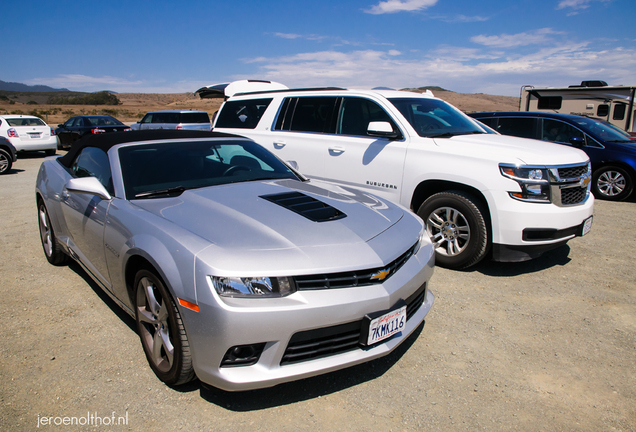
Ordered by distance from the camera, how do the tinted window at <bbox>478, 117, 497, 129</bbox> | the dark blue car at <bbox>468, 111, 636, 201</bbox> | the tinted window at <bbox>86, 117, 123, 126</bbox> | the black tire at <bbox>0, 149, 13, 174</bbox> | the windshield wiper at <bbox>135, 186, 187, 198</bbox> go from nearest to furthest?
1. the windshield wiper at <bbox>135, 186, 187, 198</bbox>
2. the dark blue car at <bbox>468, 111, 636, 201</bbox>
3. the tinted window at <bbox>478, 117, 497, 129</bbox>
4. the black tire at <bbox>0, 149, 13, 174</bbox>
5. the tinted window at <bbox>86, 117, 123, 126</bbox>

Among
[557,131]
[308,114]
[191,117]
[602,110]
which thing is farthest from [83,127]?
[602,110]

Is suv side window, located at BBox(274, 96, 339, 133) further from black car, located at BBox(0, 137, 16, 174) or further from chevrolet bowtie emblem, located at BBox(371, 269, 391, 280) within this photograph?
black car, located at BBox(0, 137, 16, 174)

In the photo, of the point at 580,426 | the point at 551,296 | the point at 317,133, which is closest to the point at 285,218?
the point at 580,426

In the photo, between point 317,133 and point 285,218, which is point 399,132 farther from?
point 285,218

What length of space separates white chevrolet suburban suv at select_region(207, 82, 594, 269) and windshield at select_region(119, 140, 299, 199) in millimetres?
549

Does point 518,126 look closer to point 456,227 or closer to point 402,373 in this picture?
point 456,227

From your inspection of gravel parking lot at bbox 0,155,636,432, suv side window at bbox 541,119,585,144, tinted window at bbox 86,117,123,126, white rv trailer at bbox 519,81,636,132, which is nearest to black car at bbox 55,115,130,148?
tinted window at bbox 86,117,123,126

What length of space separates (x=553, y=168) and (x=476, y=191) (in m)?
0.78

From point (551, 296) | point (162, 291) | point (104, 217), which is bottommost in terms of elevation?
point (551, 296)

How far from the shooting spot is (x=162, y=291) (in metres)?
2.32

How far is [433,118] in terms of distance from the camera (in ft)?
17.4

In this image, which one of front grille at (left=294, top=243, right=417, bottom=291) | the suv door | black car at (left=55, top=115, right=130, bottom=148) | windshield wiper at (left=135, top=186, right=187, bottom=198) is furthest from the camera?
black car at (left=55, top=115, right=130, bottom=148)

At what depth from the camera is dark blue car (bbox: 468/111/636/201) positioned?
27.7 feet

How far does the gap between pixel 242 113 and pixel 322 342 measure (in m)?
5.37
